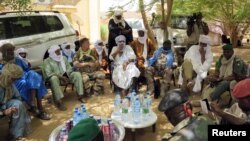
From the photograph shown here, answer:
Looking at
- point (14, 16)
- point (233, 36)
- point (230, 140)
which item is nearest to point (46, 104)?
point (14, 16)

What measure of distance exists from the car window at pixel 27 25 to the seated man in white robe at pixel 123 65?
8.32 feet

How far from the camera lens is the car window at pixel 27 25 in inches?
295

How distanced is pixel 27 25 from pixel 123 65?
3014mm

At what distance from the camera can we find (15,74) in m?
4.52

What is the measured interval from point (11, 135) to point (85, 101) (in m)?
2.04

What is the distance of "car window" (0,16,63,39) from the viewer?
7492 millimetres

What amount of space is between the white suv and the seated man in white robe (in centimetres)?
Result: 227

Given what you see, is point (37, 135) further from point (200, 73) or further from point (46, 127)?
point (200, 73)

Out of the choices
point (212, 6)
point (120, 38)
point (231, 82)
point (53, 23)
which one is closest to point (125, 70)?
point (120, 38)

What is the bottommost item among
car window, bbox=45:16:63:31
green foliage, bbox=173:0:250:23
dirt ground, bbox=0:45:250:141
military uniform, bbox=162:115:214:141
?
dirt ground, bbox=0:45:250:141

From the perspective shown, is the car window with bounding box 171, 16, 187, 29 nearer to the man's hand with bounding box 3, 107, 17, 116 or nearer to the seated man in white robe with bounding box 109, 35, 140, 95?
the seated man in white robe with bounding box 109, 35, 140, 95

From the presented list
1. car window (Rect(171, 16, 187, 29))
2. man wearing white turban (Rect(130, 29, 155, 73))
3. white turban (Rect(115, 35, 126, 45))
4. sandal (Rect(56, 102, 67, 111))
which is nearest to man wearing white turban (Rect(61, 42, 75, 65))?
white turban (Rect(115, 35, 126, 45))

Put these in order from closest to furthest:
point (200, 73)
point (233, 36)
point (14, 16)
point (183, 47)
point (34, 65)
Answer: point (200, 73)
point (14, 16)
point (34, 65)
point (183, 47)
point (233, 36)

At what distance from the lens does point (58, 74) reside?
239 inches
